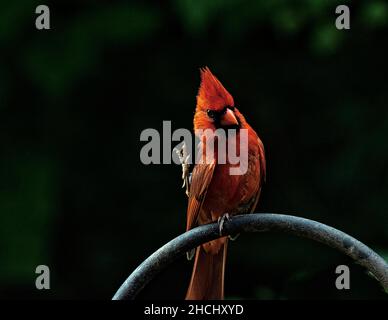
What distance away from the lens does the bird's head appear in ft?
9.12

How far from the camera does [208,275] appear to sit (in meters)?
2.83

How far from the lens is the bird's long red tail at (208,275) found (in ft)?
9.09

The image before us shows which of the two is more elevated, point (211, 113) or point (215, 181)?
point (211, 113)

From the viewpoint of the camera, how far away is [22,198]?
15.6 feet

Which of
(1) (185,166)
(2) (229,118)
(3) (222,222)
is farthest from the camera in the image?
(1) (185,166)

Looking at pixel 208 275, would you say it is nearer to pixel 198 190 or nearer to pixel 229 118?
pixel 198 190

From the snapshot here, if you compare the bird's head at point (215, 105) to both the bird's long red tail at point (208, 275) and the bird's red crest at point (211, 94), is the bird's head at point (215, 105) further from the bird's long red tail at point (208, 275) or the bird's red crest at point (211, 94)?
the bird's long red tail at point (208, 275)

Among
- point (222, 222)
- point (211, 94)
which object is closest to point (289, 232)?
point (222, 222)

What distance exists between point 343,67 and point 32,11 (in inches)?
74.1

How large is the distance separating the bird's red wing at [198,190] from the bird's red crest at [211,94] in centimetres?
19

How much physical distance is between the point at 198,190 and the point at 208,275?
293 mm

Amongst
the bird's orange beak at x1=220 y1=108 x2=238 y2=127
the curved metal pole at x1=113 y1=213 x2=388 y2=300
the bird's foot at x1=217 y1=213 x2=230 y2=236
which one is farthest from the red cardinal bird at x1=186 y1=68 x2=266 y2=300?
the curved metal pole at x1=113 y1=213 x2=388 y2=300

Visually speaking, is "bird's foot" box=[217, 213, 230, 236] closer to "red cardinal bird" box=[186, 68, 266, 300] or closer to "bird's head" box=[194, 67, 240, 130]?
"red cardinal bird" box=[186, 68, 266, 300]
